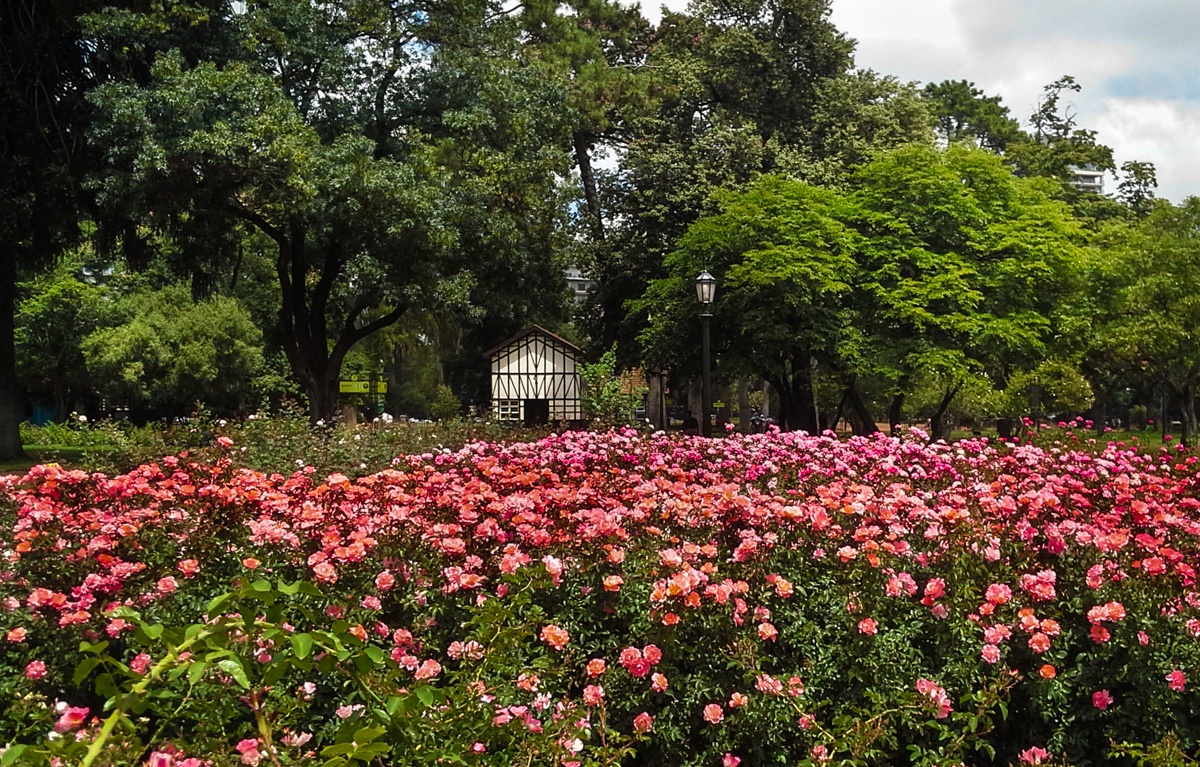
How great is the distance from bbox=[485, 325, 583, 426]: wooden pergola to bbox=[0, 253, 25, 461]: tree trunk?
1138 centimetres

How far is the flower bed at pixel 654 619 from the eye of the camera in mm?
2869

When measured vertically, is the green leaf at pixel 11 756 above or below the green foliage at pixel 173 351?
below

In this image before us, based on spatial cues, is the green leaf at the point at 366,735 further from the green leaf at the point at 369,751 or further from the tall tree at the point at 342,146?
the tall tree at the point at 342,146

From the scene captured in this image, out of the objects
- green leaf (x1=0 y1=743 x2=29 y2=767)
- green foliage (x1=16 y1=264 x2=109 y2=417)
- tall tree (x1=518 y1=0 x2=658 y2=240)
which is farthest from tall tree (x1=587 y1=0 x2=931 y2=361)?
green leaf (x1=0 y1=743 x2=29 y2=767)

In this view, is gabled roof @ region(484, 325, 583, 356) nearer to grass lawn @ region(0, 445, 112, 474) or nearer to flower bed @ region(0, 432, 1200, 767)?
grass lawn @ region(0, 445, 112, 474)

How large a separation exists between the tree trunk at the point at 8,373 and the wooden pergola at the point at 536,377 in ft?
37.3

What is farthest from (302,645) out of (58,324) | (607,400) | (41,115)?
(58,324)

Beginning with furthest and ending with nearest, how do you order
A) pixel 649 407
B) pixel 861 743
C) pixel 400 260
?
pixel 649 407, pixel 400 260, pixel 861 743

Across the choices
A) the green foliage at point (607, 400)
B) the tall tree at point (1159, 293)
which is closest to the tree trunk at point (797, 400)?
the tall tree at point (1159, 293)

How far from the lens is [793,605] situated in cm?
369

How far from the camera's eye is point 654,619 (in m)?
3.35

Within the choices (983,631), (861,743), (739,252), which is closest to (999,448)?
(983,631)

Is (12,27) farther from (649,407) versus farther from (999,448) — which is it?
(649,407)

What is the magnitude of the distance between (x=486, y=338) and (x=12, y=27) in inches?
711
